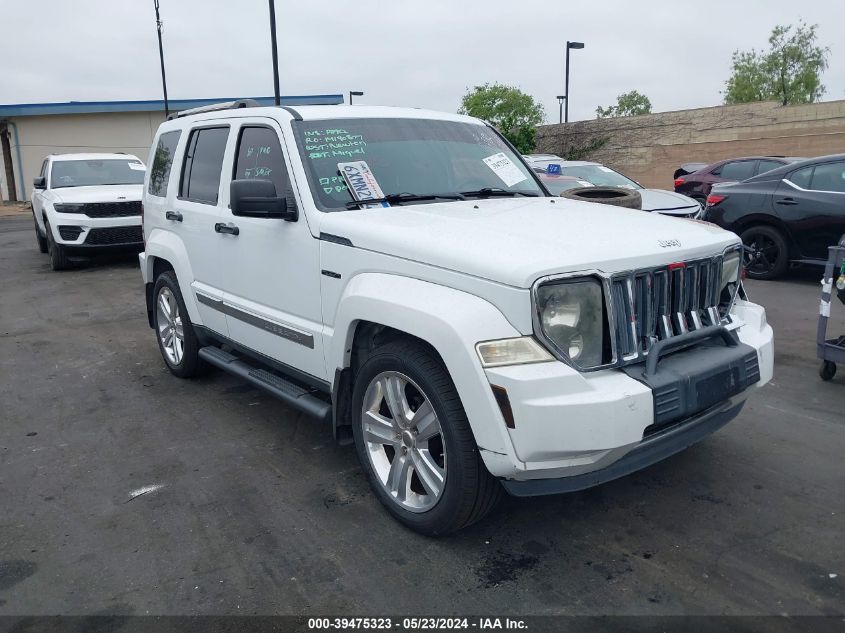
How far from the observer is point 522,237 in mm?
3193

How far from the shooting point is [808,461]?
407cm

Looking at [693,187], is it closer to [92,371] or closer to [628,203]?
[628,203]

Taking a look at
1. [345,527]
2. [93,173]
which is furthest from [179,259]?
[93,173]

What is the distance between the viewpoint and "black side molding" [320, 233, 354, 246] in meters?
3.60

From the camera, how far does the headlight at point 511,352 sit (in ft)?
9.24

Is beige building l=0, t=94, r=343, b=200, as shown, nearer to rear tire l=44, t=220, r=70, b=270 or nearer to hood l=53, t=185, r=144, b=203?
hood l=53, t=185, r=144, b=203

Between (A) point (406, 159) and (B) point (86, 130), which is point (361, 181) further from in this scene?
(B) point (86, 130)

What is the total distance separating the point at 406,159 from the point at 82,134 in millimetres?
36082

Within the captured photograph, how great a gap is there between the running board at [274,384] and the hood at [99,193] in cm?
767

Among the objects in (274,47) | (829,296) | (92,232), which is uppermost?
(274,47)

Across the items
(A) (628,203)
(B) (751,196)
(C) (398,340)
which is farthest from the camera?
(B) (751,196)

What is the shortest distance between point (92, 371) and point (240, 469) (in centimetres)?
277

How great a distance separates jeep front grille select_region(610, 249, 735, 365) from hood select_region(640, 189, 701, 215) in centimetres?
649

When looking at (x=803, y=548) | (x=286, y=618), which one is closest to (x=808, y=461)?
(x=803, y=548)
